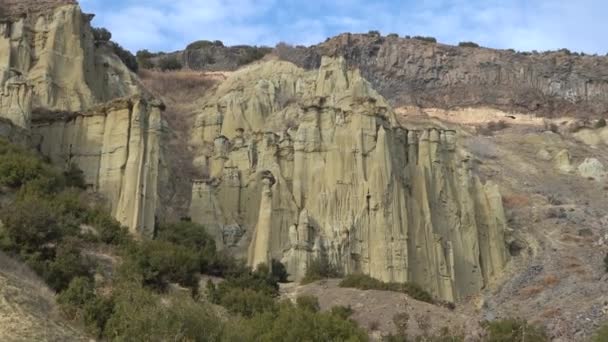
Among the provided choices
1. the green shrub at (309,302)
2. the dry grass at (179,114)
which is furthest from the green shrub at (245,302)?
the dry grass at (179,114)

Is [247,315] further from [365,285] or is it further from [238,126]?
[238,126]

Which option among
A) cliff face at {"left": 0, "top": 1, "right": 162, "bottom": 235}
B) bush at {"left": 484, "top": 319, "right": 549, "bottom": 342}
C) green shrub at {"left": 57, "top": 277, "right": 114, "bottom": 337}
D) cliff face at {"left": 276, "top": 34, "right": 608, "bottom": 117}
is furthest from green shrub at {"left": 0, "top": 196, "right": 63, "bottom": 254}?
cliff face at {"left": 276, "top": 34, "right": 608, "bottom": 117}

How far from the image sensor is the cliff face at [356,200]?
48.6 m

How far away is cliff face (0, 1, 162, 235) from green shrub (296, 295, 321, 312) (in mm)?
9307

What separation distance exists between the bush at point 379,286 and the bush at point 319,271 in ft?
5.23

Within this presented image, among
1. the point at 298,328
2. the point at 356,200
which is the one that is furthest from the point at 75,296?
the point at 356,200

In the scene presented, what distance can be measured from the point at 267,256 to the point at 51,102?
13.6 meters

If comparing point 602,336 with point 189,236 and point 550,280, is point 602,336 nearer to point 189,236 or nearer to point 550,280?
point 550,280

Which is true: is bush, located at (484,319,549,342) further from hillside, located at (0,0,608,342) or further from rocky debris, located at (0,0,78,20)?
rocky debris, located at (0,0,78,20)

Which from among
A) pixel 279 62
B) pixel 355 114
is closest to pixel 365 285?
pixel 355 114

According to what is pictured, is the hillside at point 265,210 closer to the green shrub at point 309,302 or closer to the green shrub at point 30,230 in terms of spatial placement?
the green shrub at point 30,230

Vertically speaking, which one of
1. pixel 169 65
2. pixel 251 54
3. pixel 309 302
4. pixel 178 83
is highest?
pixel 251 54

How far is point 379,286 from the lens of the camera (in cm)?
4169

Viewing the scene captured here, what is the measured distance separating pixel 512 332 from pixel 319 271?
16429 mm
